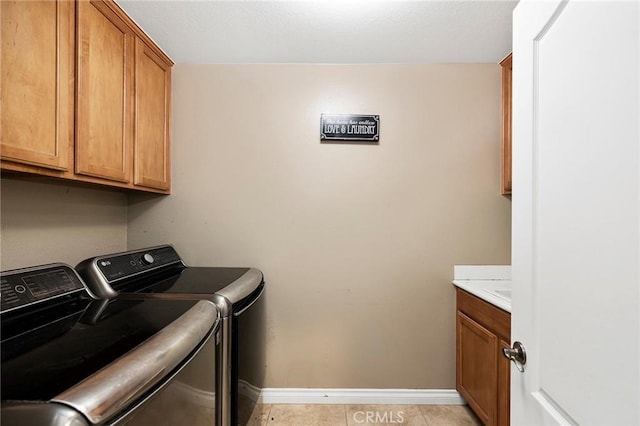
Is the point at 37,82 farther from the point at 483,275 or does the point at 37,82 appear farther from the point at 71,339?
the point at 483,275

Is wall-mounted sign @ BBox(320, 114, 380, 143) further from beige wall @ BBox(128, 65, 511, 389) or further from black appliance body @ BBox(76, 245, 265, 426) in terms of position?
black appliance body @ BBox(76, 245, 265, 426)

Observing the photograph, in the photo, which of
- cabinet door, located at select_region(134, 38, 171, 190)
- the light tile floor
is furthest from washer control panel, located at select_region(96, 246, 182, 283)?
the light tile floor

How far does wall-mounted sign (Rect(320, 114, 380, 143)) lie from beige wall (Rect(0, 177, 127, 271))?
4.85 feet

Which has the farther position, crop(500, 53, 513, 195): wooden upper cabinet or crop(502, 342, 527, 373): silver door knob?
crop(500, 53, 513, 195): wooden upper cabinet

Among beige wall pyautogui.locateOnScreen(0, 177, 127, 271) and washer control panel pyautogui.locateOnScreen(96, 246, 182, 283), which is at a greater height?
beige wall pyautogui.locateOnScreen(0, 177, 127, 271)

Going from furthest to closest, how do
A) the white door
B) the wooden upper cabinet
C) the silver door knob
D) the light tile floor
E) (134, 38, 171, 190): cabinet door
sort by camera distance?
the wooden upper cabinet → the light tile floor → (134, 38, 171, 190): cabinet door → the silver door knob → the white door

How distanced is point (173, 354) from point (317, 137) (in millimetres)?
1559

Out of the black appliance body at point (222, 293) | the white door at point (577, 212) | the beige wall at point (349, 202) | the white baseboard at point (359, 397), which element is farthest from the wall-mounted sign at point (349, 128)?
the white baseboard at point (359, 397)

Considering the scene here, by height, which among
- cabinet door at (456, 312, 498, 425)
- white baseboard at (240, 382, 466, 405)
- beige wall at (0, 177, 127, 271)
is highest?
beige wall at (0, 177, 127, 271)

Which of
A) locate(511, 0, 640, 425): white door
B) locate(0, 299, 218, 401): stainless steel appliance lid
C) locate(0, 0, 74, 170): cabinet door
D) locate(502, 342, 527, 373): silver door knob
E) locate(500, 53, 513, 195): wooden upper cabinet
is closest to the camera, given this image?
locate(511, 0, 640, 425): white door

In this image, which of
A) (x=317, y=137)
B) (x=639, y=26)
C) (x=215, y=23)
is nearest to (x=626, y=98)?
(x=639, y=26)

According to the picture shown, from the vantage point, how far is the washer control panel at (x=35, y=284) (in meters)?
1.01

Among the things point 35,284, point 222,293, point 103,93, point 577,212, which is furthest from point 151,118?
point 577,212

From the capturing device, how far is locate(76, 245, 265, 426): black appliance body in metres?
1.27
